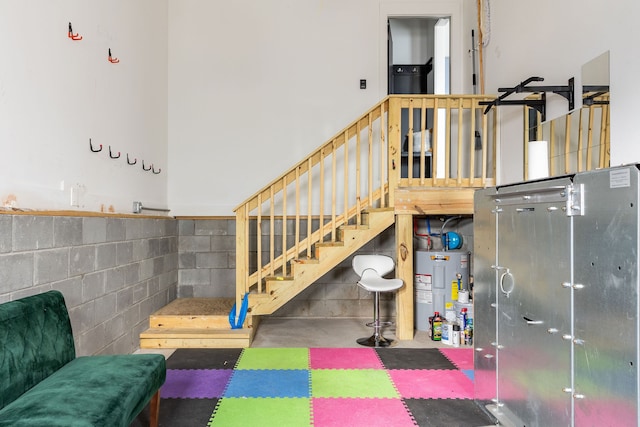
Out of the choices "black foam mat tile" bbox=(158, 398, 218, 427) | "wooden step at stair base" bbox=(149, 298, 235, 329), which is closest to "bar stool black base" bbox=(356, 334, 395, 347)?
"wooden step at stair base" bbox=(149, 298, 235, 329)

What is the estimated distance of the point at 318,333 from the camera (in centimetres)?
481

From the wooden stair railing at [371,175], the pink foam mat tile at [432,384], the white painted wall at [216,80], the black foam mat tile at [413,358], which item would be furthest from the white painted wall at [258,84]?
the pink foam mat tile at [432,384]

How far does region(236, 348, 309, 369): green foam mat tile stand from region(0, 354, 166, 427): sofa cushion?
135cm

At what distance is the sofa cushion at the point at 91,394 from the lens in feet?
5.54

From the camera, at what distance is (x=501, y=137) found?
4633 mm

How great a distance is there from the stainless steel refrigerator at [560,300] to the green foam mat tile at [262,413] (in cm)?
115

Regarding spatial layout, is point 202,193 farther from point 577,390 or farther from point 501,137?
point 577,390

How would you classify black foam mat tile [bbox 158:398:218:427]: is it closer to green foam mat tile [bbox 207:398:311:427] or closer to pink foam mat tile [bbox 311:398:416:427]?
green foam mat tile [bbox 207:398:311:427]

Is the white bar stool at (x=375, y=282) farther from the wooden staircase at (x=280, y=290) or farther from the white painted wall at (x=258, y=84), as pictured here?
the white painted wall at (x=258, y=84)

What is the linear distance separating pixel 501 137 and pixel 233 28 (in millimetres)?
3550

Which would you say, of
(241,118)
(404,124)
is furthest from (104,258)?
(404,124)

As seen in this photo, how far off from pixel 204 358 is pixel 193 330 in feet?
1.83

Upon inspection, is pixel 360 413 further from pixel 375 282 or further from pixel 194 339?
pixel 194 339

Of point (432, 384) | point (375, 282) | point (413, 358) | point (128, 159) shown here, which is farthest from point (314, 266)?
point (128, 159)
